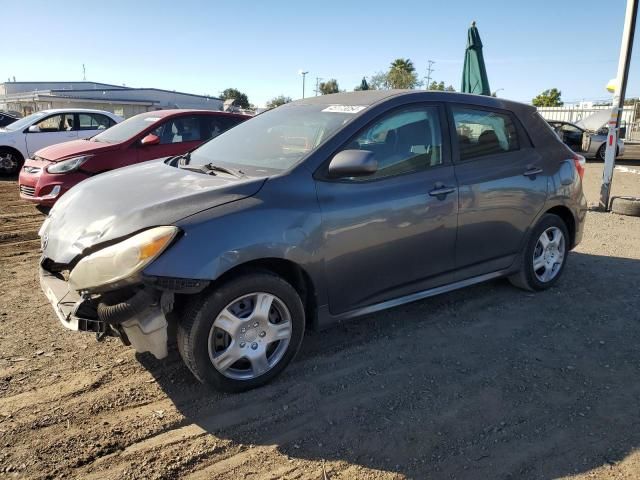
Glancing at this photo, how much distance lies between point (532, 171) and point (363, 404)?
2669 millimetres

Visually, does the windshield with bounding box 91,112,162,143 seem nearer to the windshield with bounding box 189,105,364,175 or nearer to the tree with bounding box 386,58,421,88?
the windshield with bounding box 189,105,364,175

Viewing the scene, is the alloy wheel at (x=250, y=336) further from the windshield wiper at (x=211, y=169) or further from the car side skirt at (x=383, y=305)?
the windshield wiper at (x=211, y=169)

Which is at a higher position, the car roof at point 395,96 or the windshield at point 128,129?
the car roof at point 395,96

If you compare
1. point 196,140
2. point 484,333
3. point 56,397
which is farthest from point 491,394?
point 196,140

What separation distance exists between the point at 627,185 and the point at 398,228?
11265mm

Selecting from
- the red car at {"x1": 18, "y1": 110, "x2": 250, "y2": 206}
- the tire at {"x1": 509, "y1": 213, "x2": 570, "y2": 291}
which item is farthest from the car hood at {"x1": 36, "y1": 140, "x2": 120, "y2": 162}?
the tire at {"x1": 509, "y1": 213, "x2": 570, "y2": 291}

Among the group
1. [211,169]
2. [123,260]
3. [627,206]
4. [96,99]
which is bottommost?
[627,206]

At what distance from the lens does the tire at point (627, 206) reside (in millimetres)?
8180

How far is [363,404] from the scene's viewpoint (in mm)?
3027

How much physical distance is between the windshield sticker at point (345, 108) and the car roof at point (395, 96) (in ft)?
0.20

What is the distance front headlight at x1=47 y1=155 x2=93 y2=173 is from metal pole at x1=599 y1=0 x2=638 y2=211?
26.5ft

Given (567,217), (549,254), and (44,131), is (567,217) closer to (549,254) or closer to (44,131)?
(549,254)

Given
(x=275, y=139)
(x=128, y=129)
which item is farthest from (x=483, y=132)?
(x=128, y=129)

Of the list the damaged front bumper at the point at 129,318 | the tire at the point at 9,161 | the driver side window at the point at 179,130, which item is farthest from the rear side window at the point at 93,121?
the damaged front bumper at the point at 129,318
